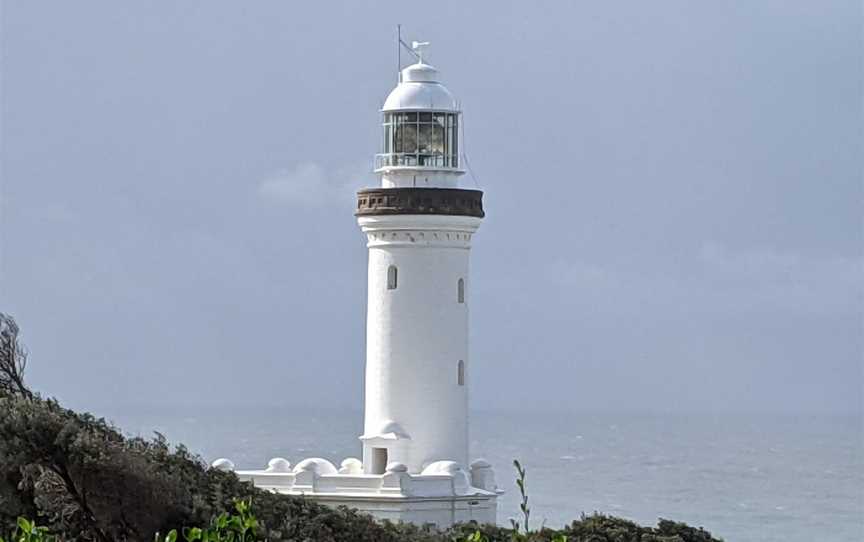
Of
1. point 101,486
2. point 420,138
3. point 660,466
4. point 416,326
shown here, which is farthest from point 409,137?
point 660,466

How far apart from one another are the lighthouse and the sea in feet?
29.7

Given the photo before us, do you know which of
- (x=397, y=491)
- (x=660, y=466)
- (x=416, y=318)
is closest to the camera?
(x=397, y=491)

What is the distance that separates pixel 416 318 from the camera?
2600cm

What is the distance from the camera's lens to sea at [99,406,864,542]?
59.3 m

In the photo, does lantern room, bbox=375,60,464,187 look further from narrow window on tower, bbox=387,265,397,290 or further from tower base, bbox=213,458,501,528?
tower base, bbox=213,458,501,528

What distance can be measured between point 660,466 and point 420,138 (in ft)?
205

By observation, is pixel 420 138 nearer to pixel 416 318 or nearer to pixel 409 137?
pixel 409 137

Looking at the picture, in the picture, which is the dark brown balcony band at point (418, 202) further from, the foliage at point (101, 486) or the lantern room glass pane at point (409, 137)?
the foliage at point (101, 486)

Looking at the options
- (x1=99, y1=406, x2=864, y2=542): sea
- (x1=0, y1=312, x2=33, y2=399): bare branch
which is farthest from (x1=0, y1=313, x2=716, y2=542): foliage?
(x1=99, y1=406, x2=864, y2=542): sea

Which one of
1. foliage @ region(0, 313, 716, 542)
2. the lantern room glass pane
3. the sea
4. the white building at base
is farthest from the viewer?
the sea

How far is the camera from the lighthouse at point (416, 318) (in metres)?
26.0

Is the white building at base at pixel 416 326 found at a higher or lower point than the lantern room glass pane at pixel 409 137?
lower

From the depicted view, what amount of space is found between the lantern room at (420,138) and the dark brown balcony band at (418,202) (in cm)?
23

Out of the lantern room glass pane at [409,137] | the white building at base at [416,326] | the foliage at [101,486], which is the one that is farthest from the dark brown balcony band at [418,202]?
the foliage at [101,486]
